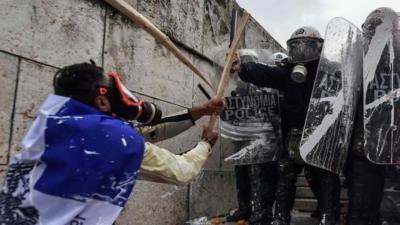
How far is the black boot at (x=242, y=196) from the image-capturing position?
4109mm

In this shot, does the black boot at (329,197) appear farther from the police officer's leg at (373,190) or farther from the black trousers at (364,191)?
the police officer's leg at (373,190)

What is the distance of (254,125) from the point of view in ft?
13.4

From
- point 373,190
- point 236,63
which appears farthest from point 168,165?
point 373,190

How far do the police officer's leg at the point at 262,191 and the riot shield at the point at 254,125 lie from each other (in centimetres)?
9

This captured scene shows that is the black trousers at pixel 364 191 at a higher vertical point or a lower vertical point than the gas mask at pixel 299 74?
lower

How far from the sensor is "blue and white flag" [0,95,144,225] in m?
1.33

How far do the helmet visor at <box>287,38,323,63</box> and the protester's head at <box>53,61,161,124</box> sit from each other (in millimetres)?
2264

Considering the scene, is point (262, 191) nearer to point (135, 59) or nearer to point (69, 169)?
point (135, 59)

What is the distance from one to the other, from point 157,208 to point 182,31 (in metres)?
1.73

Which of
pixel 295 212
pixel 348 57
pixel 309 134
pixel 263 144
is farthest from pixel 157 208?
pixel 348 57

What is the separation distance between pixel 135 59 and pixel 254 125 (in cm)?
132

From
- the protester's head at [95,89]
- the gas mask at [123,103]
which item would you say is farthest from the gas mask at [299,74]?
the protester's head at [95,89]

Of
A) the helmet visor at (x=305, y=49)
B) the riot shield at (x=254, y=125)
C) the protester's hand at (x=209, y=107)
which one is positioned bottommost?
the riot shield at (x=254, y=125)

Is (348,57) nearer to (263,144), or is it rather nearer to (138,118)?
(263,144)
